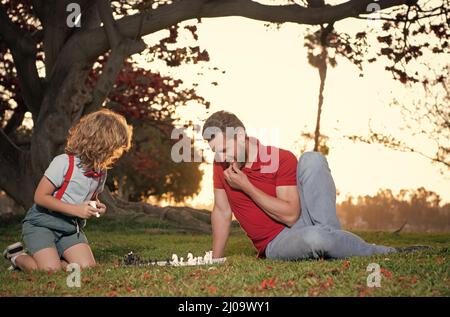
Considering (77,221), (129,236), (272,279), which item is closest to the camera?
(272,279)

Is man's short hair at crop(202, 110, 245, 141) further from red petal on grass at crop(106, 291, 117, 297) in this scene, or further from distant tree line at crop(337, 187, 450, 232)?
distant tree line at crop(337, 187, 450, 232)

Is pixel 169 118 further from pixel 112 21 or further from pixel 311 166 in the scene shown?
pixel 311 166

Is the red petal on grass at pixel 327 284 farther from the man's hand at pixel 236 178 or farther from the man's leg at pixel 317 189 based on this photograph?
the man's hand at pixel 236 178

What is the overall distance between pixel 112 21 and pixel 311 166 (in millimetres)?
8239

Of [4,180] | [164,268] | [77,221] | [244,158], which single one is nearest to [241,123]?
[244,158]

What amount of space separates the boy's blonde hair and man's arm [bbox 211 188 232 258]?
113cm

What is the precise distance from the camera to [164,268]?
6.62 meters

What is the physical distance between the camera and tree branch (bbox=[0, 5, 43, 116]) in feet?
52.5

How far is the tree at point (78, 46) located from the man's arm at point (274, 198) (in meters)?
7.50

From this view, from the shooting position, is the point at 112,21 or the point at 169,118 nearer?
the point at 112,21

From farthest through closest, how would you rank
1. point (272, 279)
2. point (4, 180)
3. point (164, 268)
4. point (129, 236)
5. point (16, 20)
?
point (16, 20) → point (4, 180) → point (129, 236) → point (164, 268) → point (272, 279)

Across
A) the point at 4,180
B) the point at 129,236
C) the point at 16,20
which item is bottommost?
the point at 129,236

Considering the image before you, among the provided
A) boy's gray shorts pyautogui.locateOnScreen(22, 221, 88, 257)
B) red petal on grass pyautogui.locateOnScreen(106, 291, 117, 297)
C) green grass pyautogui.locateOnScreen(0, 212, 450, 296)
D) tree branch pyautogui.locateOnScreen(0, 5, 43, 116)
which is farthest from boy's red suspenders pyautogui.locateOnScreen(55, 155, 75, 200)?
tree branch pyautogui.locateOnScreen(0, 5, 43, 116)

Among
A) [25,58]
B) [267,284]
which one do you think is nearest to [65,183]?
[267,284]
